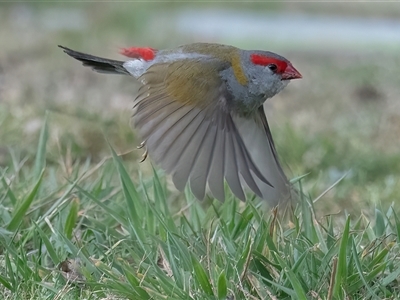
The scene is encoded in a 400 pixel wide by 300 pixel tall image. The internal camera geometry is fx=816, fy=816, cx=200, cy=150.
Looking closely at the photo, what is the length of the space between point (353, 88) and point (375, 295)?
422cm

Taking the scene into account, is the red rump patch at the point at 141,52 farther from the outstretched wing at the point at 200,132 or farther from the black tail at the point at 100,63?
the outstretched wing at the point at 200,132

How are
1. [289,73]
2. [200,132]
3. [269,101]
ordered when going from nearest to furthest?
[200,132] < [289,73] < [269,101]

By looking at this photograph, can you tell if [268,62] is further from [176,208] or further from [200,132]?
[176,208]

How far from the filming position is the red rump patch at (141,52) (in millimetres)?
3707

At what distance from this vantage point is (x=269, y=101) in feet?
20.7

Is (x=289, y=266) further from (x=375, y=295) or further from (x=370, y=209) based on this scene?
(x=370, y=209)

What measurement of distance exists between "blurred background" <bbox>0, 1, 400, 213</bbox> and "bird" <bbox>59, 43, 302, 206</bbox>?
386mm

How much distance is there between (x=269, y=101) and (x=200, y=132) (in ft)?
10.4

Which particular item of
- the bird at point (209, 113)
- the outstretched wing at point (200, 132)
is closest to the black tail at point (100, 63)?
the bird at point (209, 113)

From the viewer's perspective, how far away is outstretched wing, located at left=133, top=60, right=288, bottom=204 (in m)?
2.98

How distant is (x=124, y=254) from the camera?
9.82 ft

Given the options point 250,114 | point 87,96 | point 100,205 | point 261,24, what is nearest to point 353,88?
point 87,96

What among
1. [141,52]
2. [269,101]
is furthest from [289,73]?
[269,101]

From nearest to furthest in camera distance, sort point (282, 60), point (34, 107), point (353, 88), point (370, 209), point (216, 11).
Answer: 1. point (282, 60)
2. point (370, 209)
3. point (34, 107)
4. point (353, 88)
5. point (216, 11)
